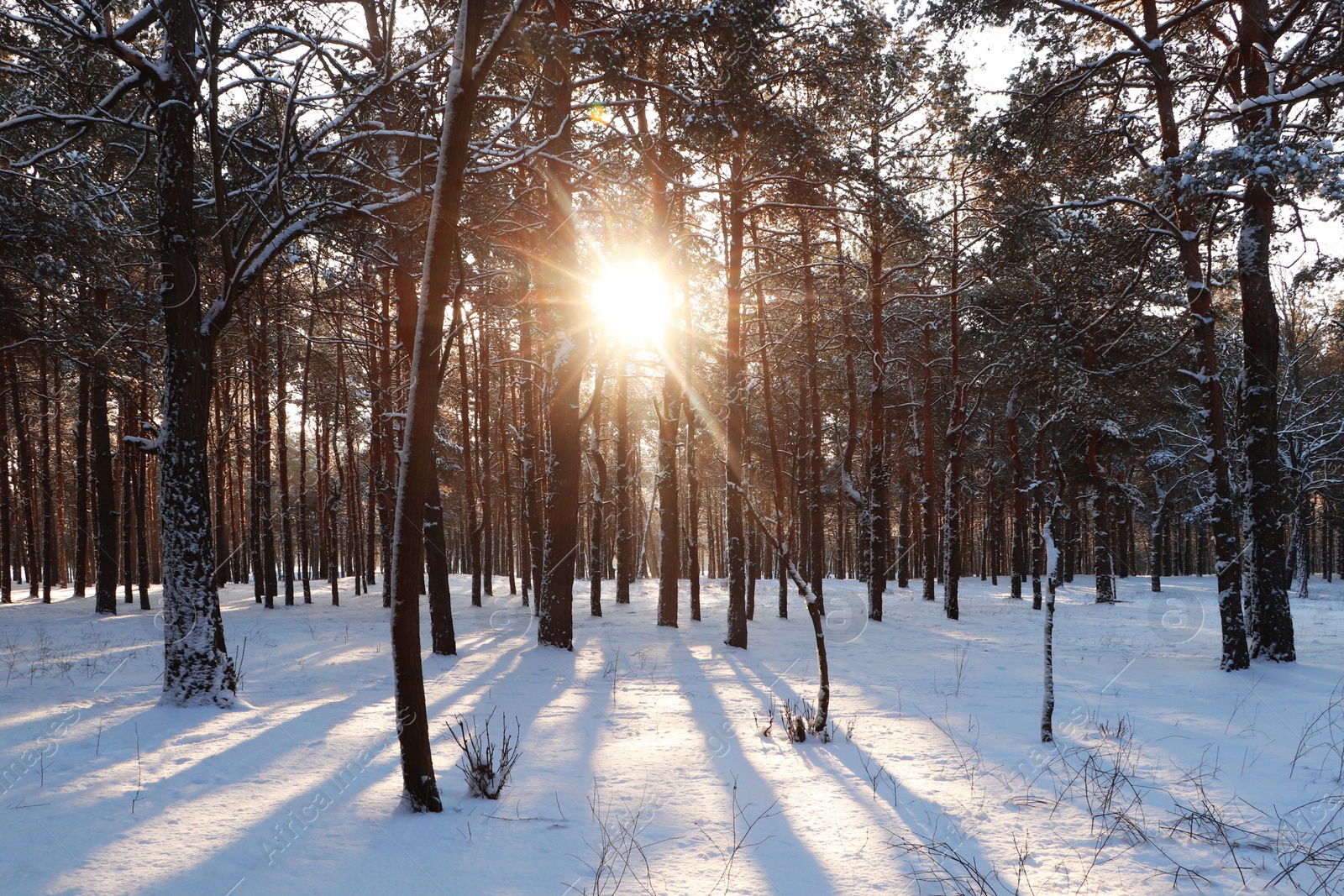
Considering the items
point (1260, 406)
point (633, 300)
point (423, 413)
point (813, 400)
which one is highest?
point (633, 300)

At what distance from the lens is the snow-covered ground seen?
3.63 metres

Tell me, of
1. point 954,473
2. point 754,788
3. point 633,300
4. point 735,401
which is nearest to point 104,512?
point 633,300

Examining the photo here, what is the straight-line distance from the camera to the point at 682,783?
508cm

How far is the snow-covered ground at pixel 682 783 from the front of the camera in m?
3.63

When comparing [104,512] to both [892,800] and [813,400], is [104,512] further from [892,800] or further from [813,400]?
[892,800]

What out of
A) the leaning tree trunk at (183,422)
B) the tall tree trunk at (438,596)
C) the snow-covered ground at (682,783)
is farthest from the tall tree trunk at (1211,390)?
the leaning tree trunk at (183,422)

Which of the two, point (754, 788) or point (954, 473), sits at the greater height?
point (954, 473)

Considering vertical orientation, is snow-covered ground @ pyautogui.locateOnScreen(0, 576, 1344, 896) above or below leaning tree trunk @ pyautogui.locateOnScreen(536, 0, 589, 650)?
below

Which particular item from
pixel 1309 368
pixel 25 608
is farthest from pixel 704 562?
pixel 25 608

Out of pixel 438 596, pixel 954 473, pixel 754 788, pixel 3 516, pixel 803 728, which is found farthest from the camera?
pixel 3 516

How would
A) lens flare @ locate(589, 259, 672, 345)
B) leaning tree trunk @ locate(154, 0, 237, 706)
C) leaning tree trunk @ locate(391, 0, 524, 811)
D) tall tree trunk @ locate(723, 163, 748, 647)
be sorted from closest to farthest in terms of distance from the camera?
1. leaning tree trunk @ locate(391, 0, 524, 811)
2. leaning tree trunk @ locate(154, 0, 237, 706)
3. tall tree trunk @ locate(723, 163, 748, 647)
4. lens flare @ locate(589, 259, 672, 345)

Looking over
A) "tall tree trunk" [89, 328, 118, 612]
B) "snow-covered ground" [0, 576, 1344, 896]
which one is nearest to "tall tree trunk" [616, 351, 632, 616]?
"snow-covered ground" [0, 576, 1344, 896]

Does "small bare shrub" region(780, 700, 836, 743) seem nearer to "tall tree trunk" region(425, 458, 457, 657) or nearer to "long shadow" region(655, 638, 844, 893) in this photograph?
"long shadow" region(655, 638, 844, 893)

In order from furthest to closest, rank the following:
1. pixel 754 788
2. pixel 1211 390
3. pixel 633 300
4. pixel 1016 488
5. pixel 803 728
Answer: pixel 1016 488 < pixel 633 300 < pixel 1211 390 < pixel 803 728 < pixel 754 788
